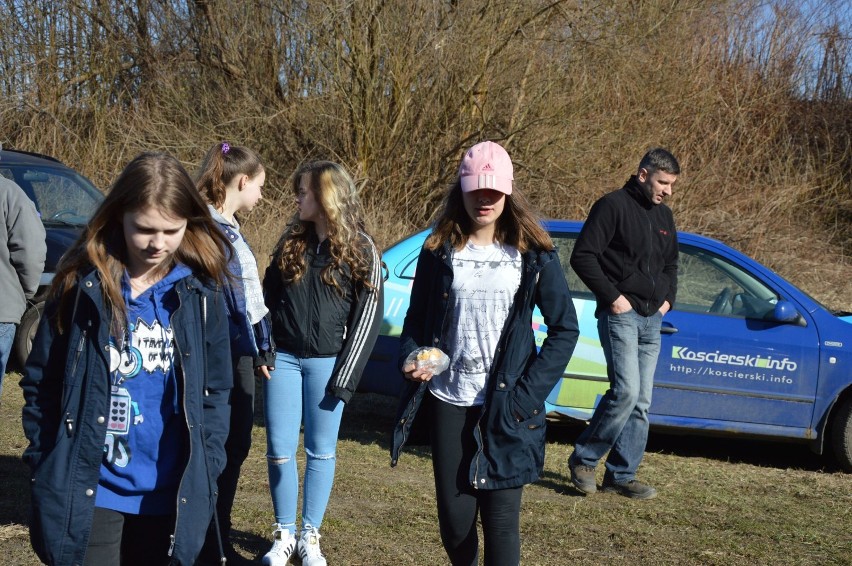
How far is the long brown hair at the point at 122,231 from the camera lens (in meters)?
2.80

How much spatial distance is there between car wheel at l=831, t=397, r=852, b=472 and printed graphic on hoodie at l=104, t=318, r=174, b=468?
17.6 feet

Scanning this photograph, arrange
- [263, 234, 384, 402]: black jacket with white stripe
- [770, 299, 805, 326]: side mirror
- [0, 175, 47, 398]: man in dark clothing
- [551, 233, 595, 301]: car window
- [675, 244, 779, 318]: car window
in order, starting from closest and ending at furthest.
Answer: [263, 234, 384, 402]: black jacket with white stripe
[0, 175, 47, 398]: man in dark clothing
[770, 299, 805, 326]: side mirror
[675, 244, 779, 318]: car window
[551, 233, 595, 301]: car window

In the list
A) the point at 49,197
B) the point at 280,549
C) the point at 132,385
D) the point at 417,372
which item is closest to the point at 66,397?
the point at 132,385

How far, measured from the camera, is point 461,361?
11.9ft

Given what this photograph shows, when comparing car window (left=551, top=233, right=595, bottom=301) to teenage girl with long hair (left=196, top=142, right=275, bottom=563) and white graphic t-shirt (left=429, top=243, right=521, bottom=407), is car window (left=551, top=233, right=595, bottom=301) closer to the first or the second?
teenage girl with long hair (left=196, top=142, right=275, bottom=563)

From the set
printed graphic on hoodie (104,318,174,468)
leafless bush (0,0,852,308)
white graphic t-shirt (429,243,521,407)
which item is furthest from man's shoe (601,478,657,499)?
leafless bush (0,0,852,308)

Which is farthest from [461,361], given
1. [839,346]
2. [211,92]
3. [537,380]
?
[211,92]

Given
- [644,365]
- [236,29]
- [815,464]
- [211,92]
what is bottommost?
[815,464]

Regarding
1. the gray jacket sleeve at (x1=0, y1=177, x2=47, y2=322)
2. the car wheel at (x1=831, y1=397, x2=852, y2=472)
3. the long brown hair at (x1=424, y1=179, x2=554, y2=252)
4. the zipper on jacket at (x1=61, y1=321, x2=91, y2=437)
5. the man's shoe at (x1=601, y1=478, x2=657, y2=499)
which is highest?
the long brown hair at (x1=424, y1=179, x2=554, y2=252)

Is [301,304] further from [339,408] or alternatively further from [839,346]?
[839,346]

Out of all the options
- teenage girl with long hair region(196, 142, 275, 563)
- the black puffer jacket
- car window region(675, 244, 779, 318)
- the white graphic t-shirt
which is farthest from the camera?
car window region(675, 244, 779, 318)

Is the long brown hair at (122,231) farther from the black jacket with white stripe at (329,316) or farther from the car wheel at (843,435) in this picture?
the car wheel at (843,435)

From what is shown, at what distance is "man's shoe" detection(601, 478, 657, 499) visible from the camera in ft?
19.8

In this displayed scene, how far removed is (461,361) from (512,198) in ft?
2.08
